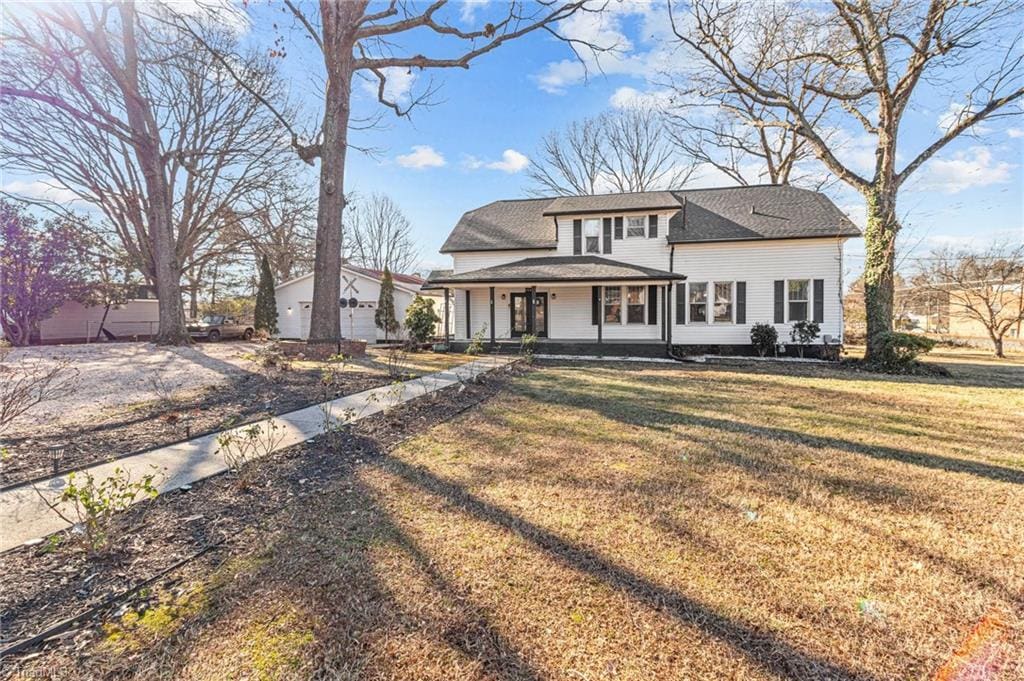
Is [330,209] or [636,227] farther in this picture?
[636,227]

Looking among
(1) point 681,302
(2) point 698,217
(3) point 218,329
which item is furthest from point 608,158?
(3) point 218,329

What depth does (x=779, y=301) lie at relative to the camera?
50.6 ft

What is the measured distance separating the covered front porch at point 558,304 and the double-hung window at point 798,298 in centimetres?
413

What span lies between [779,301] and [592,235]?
23.0 ft

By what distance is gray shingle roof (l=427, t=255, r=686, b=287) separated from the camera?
14312 mm

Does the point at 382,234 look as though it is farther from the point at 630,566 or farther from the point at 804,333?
the point at 630,566

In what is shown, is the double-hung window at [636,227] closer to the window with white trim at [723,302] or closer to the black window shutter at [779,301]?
the window with white trim at [723,302]

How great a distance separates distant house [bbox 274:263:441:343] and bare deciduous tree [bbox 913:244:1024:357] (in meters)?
23.1

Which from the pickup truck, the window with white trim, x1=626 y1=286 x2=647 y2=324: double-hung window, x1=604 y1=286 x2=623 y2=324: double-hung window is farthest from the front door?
the pickup truck

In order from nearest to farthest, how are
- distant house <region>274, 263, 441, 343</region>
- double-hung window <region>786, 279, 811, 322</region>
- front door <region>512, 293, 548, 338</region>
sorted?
double-hung window <region>786, 279, 811, 322</region>, front door <region>512, 293, 548, 338</region>, distant house <region>274, 263, 441, 343</region>

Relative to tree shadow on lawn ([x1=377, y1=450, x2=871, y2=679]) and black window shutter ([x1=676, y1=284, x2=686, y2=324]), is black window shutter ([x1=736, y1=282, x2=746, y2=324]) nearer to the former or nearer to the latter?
black window shutter ([x1=676, y1=284, x2=686, y2=324])

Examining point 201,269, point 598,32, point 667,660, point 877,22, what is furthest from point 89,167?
point 877,22

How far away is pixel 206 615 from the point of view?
2.12 m

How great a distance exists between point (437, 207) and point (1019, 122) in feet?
78.8
